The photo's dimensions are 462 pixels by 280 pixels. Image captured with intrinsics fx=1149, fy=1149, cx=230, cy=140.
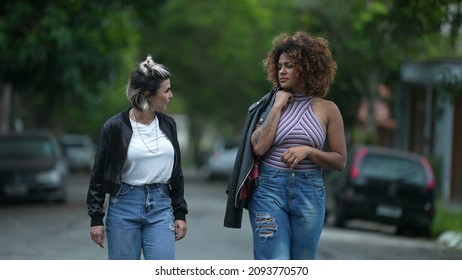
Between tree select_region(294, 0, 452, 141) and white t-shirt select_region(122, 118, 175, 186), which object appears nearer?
white t-shirt select_region(122, 118, 175, 186)

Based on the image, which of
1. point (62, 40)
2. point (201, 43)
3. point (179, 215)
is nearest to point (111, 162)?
point (179, 215)

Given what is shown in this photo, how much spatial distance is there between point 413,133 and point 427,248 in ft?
61.7

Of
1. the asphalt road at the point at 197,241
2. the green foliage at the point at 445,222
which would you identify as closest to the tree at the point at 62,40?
the asphalt road at the point at 197,241

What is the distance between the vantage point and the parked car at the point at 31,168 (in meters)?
21.8

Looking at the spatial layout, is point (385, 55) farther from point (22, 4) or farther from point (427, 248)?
point (427, 248)

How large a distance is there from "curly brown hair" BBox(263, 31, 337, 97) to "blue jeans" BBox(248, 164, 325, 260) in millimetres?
491

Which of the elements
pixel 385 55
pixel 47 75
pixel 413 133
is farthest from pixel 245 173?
pixel 413 133

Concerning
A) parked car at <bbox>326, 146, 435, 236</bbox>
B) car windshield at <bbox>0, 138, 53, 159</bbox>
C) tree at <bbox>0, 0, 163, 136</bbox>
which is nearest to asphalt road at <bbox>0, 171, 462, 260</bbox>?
parked car at <bbox>326, 146, 435, 236</bbox>

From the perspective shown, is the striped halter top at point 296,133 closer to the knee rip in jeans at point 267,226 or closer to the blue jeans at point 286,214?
the blue jeans at point 286,214

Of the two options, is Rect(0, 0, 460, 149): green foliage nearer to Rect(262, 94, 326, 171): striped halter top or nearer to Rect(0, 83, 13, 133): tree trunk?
Rect(0, 83, 13, 133): tree trunk

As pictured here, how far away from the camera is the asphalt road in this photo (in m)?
12.5

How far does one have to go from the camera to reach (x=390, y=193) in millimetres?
18266

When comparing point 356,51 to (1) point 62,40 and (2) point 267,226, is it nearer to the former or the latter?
(1) point 62,40
